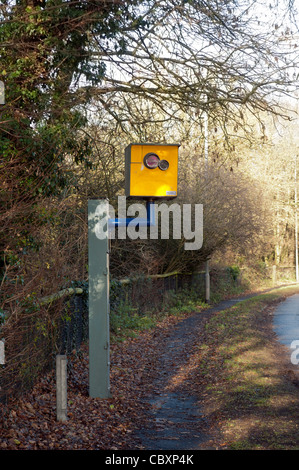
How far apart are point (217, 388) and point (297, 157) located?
42.7 m

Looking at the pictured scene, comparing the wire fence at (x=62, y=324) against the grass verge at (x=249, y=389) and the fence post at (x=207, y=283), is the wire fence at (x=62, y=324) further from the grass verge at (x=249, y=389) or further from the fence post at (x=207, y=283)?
the fence post at (x=207, y=283)

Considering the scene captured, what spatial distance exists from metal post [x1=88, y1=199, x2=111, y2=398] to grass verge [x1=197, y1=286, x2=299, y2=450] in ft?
5.18

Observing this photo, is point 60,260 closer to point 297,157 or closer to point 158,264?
point 158,264

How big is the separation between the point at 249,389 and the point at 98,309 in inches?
97.5

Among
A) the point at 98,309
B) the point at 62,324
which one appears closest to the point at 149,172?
the point at 98,309

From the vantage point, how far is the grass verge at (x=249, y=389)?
644 centimetres

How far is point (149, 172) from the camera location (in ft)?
25.0

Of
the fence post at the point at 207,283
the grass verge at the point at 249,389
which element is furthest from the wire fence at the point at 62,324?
the fence post at the point at 207,283

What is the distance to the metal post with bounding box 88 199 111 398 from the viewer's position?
338 inches

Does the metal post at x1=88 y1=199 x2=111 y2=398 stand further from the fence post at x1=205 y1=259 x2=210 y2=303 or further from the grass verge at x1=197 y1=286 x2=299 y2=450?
the fence post at x1=205 y1=259 x2=210 y2=303

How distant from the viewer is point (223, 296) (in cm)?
3033

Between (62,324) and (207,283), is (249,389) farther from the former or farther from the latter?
(207,283)

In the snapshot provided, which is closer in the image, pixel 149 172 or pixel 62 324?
pixel 149 172
